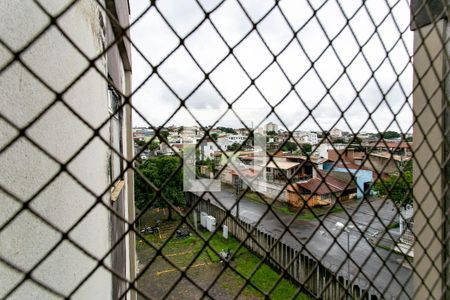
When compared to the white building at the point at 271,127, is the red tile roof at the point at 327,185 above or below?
below

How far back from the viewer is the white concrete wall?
0.40 metres

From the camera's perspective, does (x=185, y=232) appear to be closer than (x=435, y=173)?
No

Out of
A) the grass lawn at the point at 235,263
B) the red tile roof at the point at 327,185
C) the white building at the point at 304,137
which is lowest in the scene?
the grass lawn at the point at 235,263

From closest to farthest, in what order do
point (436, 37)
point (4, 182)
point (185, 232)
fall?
point (4, 182), point (436, 37), point (185, 232)

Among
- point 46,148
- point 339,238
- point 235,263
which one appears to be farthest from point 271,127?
point 339,238

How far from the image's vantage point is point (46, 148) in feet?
1.77

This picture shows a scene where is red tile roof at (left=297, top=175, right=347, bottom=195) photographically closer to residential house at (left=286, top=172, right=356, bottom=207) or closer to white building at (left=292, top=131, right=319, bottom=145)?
residential house at (left=286, top=172, right=356, bottom=207)

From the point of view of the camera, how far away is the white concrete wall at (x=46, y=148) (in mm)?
403

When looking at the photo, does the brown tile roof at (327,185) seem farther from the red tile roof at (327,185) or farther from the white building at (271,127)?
the white building at (271,127)

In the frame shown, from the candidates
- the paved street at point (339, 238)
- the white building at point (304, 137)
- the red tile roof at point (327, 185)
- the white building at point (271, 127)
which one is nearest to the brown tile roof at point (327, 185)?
the red tile roof at point (327, 185)

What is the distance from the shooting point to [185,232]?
7258 mm

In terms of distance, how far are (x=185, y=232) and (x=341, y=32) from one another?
7114 millimetres

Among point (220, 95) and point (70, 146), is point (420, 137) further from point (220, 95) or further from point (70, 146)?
point (70, 146)

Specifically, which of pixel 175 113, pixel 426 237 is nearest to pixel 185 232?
pixel 426 237
